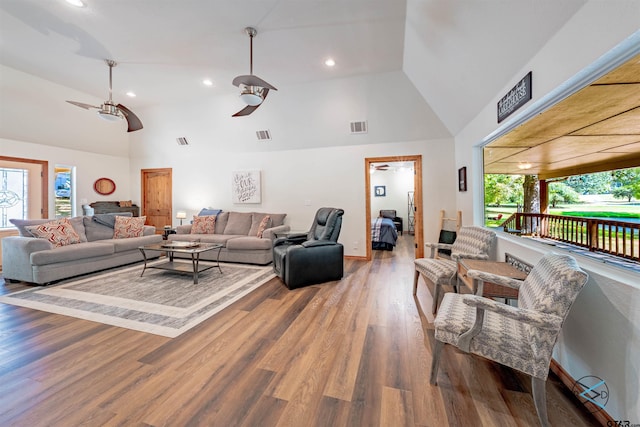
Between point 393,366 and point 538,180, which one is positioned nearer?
point 393,366

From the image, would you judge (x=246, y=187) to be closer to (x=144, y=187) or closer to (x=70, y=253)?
(x=144, y=187)

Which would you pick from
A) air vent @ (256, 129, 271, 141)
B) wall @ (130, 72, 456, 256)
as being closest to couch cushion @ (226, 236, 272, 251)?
wall @ (130, 72, 456, 256)

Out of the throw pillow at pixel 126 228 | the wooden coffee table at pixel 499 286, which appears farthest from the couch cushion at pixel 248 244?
the wooden coffee table at pixel 499 286

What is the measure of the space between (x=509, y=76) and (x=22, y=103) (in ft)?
→ 23.1

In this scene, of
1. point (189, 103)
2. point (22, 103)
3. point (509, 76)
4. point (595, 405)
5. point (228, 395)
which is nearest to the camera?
point (595, 405)

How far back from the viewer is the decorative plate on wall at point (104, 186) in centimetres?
619

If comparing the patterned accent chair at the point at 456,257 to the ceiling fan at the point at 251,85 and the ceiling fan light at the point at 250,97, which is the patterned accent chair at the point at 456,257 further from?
the ceiling fan light at the point at 250,97

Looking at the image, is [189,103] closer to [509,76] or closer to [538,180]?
[509,76]

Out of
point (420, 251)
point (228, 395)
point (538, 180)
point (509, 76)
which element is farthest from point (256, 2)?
point (420, 251)

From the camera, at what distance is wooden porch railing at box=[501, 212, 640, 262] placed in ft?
5.11

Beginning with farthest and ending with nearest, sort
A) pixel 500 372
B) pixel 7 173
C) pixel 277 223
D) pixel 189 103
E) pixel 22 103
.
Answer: pixel 277 223, pixel 189 103, pixel 7 173, pixel 22 103, pixel 500 372

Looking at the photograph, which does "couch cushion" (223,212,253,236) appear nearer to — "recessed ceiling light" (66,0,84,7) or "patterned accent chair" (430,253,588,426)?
"recessed ceiling light" (66,0,84,7)

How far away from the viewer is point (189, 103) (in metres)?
5.25

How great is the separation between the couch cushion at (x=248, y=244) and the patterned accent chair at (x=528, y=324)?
138 inches
